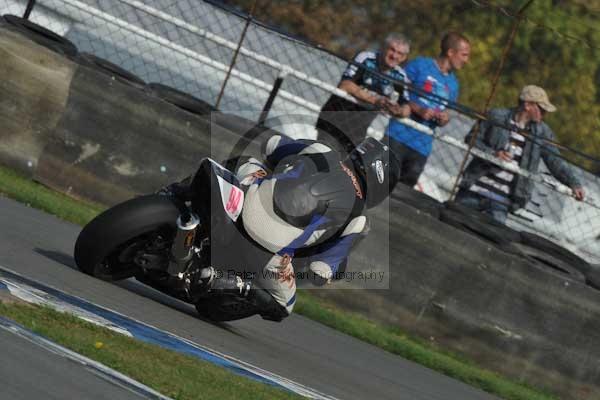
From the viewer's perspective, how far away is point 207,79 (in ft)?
36.6

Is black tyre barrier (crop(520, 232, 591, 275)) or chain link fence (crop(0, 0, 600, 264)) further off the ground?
chain link fence (crop(0, 0, 600, 264))

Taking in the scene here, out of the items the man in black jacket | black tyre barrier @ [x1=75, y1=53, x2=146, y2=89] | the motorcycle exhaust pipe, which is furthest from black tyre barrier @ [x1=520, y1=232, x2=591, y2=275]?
the motorcycle exhaust pipe

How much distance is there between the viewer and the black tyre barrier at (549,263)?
9977mm

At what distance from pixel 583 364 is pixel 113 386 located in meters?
6.22

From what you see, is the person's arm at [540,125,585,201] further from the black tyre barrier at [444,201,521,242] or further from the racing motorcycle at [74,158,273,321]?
the racing motorcycle at [74,158,273,321]

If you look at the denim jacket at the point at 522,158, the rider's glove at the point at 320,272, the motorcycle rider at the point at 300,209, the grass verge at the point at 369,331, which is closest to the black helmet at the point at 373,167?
the motorcycle rider at the point at 300,209

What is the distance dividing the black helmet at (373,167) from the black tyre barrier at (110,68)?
4.01 metres

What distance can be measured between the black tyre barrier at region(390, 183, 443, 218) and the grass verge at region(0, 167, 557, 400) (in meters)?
1.10

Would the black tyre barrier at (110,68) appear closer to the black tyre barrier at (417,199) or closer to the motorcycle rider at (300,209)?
the black tyre barrier at (417,199)

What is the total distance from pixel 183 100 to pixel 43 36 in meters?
1.51

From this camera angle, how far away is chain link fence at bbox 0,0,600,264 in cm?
1057

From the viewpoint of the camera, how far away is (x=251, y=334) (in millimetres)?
7699

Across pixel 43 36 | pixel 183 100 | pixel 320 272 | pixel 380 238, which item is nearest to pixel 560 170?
pixel 380 238

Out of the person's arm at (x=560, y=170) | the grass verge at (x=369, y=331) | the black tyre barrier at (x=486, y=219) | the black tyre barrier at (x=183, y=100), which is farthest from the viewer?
the person's arm at (x=560, y=170)
